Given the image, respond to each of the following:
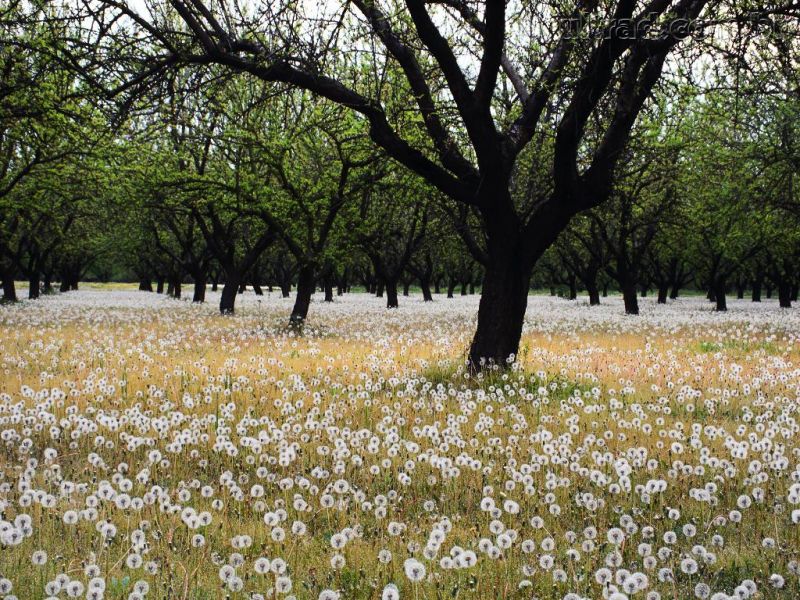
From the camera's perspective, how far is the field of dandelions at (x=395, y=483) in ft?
11.5

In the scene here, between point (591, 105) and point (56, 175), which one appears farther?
point (56, 175)

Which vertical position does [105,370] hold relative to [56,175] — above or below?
below

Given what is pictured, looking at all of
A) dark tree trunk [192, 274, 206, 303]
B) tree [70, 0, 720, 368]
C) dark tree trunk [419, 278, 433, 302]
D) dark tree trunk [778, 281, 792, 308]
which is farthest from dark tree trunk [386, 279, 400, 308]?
dark tree trunk [778, 281, 792, 308]

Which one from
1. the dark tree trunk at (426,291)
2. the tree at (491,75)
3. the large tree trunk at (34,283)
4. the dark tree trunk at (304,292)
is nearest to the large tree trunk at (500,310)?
the tree at (491,75)

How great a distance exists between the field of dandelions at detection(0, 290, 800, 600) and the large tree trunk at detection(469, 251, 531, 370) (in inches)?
26.5

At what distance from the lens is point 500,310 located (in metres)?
10.7

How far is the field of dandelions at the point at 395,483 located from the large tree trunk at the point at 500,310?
0.67 metres

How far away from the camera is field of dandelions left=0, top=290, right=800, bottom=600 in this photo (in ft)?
11.5

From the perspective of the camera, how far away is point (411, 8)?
8.38 m

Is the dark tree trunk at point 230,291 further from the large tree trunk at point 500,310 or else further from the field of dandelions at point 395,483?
the large tree trunk at point 500,310

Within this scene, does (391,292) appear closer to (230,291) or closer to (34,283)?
(230,291)

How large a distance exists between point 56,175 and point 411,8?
21.7 meters

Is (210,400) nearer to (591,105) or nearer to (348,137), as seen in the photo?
(591,105)

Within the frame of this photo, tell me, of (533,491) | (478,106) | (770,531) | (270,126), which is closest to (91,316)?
(270,126)
